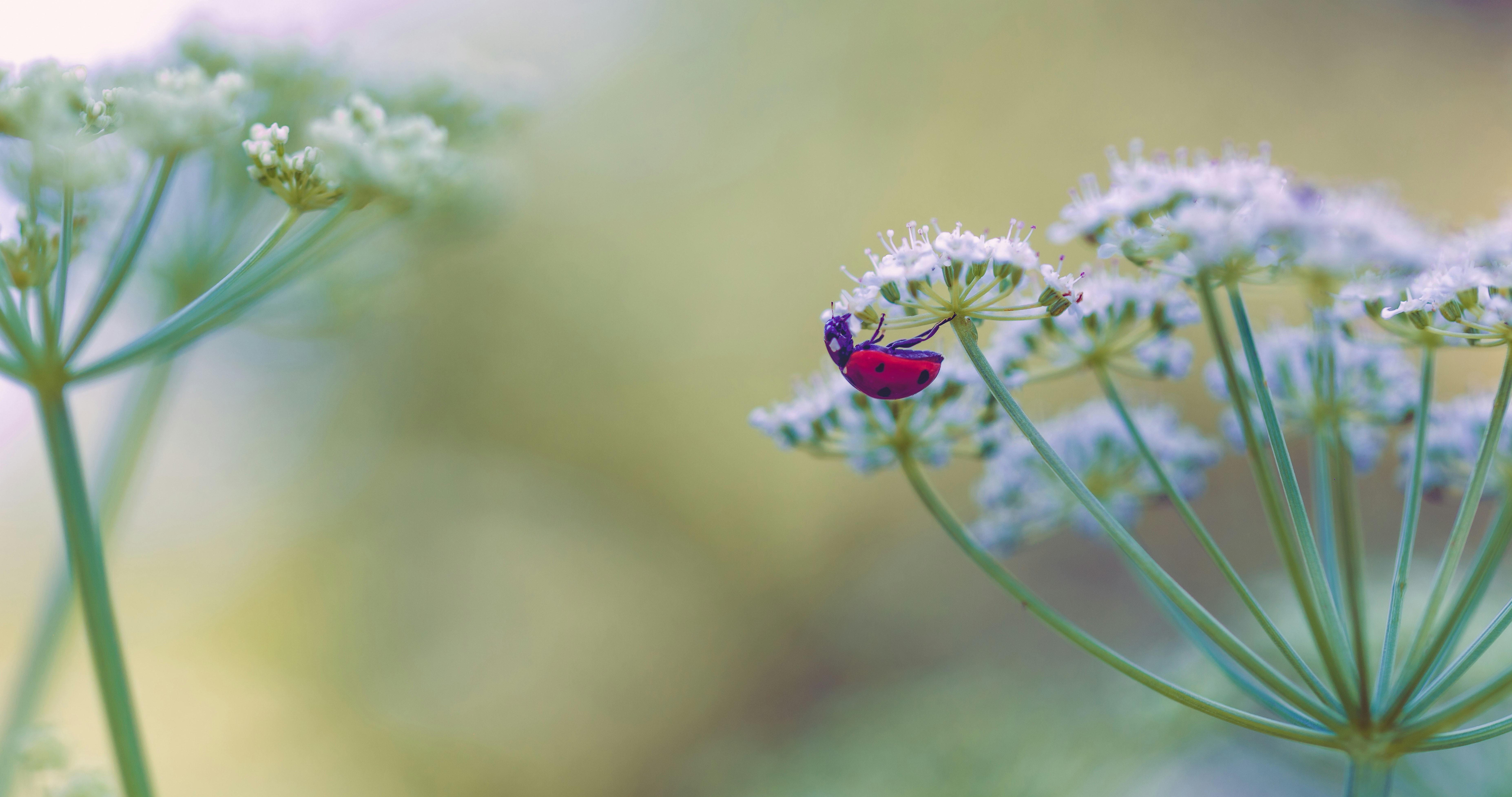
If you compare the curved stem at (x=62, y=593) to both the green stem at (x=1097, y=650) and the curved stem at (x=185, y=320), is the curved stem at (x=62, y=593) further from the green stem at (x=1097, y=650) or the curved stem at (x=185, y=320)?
the green stem at (x=1097, y=650)

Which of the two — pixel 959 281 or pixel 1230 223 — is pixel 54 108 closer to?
pixel 959 281

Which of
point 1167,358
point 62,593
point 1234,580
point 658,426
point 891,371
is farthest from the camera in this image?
point 658,426

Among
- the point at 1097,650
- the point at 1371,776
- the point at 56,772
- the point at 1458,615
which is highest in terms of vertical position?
the point at 1458,615

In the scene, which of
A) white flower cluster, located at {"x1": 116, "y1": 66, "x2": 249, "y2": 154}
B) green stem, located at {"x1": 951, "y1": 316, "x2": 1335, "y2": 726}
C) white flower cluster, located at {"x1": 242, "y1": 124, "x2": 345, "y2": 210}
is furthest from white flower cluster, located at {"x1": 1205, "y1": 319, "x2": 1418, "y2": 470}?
white flower cluster, located at {"x1": 116, "y1": 66, "x2": 249, "y2": 154}

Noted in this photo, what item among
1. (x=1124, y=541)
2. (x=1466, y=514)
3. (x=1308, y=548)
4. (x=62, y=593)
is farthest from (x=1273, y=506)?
(x=62, y=593)

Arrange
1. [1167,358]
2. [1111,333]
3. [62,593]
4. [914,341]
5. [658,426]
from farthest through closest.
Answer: [658,426] → [62,593] → [1167,358] → [1111,333] → [914,341]

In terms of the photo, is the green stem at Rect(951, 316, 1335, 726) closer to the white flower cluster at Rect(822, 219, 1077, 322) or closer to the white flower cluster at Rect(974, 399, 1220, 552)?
the white flower cluster at Rect(822, 219, 1077, 322)

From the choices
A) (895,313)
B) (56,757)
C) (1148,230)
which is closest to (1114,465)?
(1148,230)

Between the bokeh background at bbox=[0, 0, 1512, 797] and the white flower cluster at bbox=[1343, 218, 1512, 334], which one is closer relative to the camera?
the white flower cluster at bbox=[1343, 218, 1512, 334]
